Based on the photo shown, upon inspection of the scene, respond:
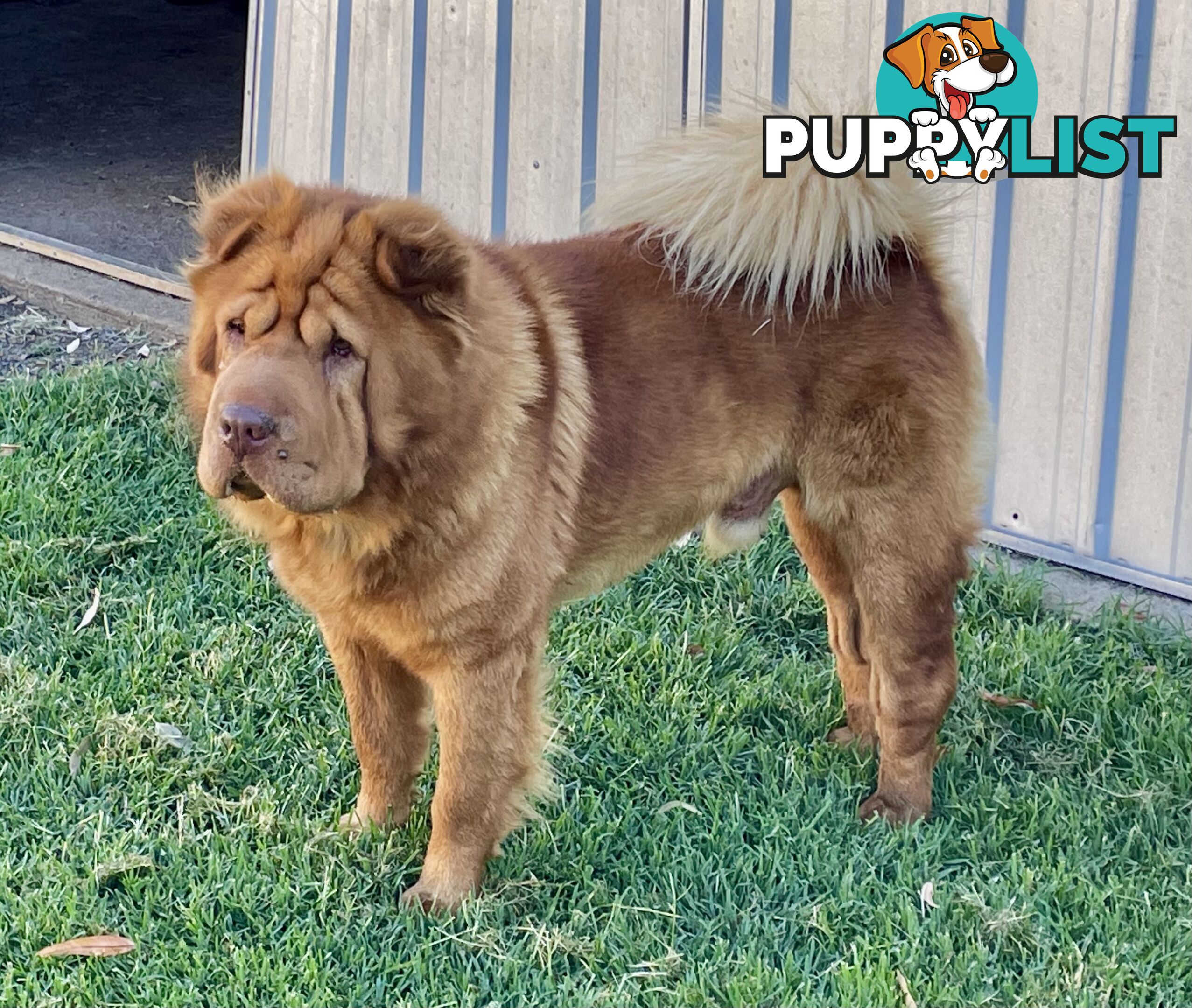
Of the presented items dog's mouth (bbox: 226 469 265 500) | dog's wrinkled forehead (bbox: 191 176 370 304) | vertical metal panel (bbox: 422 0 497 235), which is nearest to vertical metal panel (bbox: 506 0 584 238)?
vertical metal panel (bbox: 422 0 497 235)

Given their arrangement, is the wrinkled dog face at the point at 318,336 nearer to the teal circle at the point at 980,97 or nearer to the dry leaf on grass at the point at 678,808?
the dry leaf on grass at the point at 678,808

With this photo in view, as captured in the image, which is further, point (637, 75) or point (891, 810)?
point (637, 75)

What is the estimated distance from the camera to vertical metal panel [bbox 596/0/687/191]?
16.1 ft

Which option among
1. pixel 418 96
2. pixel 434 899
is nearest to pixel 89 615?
pixel 434 899

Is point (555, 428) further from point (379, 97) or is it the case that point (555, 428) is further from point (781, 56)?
point (379, 97)

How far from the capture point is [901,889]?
122 inches

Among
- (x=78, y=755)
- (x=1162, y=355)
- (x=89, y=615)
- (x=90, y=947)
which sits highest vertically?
(x=1162, y=355)

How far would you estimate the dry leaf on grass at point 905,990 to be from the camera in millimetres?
2713

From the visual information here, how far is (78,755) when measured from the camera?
3430 mm

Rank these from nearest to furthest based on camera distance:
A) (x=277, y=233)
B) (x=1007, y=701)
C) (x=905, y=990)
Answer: (x=277, y=233) → (x=905, y=990) → (x=1007, y=701)

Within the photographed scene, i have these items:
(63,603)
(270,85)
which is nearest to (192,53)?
(270,85)

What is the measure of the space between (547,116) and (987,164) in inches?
68.1

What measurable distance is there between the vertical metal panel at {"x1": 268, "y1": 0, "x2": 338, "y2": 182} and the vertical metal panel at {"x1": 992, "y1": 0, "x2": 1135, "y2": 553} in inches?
115

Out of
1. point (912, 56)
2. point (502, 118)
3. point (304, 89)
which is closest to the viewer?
point (912, 56)
